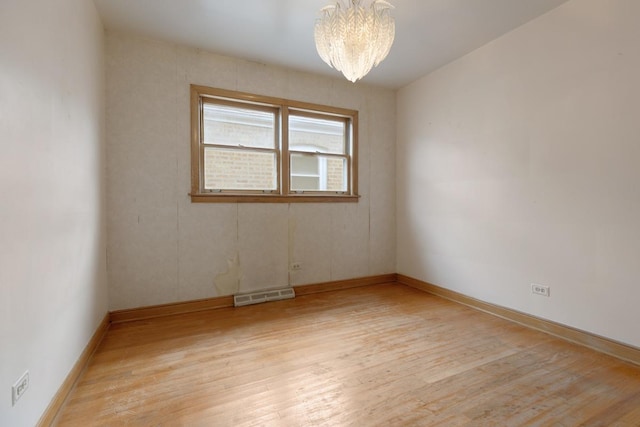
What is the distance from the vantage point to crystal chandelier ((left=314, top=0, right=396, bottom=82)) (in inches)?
77.9

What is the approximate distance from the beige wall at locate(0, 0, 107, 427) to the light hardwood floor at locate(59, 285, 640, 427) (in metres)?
0.39

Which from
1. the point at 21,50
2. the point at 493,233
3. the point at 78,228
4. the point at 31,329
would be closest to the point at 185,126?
the point at 78,228

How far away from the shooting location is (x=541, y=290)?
2.67 metres

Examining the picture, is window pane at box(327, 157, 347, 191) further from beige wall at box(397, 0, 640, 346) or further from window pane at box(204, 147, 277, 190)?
beige wall at box(397, 0, 640, 346)

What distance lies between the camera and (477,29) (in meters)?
2.85

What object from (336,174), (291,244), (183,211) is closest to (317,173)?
(336,174)

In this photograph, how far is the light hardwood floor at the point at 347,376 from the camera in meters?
1.59

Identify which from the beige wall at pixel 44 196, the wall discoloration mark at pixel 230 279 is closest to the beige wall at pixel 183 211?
the wall discoloration mark at pixel 230 279

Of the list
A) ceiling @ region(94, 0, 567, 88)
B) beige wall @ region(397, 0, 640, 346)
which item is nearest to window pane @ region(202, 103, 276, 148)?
ceiling @ region(94, 0, 567, 88)

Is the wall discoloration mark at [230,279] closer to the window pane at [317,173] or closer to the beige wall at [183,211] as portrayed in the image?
the beige wall at [183,211]

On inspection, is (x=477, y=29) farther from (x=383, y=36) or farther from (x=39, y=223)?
(x=39, y=223)

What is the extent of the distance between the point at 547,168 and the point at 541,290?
1125mm

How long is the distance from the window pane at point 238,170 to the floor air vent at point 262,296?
1.29 meters

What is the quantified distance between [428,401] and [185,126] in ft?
10.7
